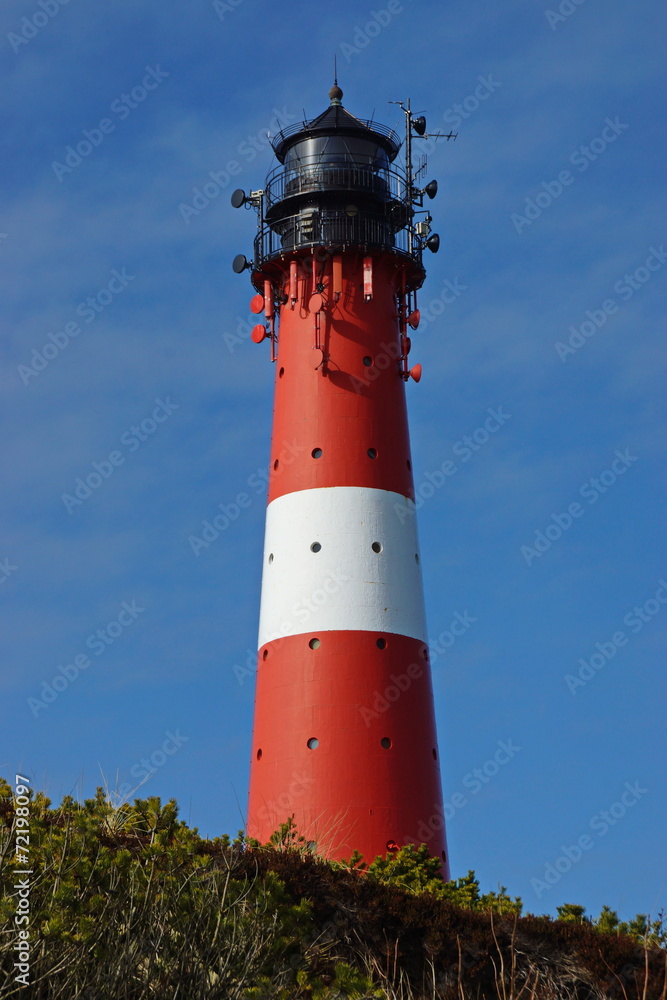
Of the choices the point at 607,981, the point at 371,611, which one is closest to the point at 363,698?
the point at 371,611

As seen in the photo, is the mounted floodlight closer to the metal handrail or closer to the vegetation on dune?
the metal handrail

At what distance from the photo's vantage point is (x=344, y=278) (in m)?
31.7

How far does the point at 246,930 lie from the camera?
1375 cm

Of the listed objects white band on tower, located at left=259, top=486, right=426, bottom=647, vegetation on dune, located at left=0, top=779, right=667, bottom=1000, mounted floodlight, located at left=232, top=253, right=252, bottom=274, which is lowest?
vegetation on dune, located at left=0, top=779, right=667, bottom=1000

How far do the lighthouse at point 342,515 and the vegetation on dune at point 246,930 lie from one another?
7090 mm

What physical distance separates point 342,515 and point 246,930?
16409 mm

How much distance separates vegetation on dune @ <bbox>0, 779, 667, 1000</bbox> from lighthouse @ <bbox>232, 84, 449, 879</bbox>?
709 centimetres

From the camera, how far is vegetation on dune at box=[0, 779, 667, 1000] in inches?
493

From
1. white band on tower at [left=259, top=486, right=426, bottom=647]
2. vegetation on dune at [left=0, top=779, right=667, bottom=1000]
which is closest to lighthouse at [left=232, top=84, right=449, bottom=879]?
white band on tower at [left=259, top=486, right=426, bottom=647]

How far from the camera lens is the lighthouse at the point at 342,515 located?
28.0m

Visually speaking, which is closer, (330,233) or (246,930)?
(246,930)

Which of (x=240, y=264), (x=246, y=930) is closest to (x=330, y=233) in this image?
(x=240, y=264)

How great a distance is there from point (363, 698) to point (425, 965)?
1123 centimetres

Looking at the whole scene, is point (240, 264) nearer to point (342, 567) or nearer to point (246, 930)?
point (342, 567)
